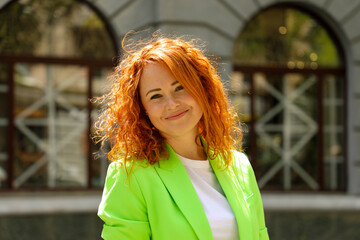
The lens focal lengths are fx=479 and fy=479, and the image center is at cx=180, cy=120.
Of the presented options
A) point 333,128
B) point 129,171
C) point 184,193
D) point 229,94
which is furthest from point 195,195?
point 333,128

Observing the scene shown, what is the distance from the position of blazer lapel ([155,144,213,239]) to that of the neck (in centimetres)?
9

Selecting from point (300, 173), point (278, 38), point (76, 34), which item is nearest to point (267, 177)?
point (300, 173)

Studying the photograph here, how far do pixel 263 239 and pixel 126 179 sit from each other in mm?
734

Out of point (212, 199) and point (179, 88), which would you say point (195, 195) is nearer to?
point (212, 199)

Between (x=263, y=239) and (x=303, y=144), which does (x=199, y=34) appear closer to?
(x=303, y=144)

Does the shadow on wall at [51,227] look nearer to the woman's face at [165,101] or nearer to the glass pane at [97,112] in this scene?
the glass pane at [97,112]

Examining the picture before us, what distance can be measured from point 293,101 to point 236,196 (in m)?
5.58

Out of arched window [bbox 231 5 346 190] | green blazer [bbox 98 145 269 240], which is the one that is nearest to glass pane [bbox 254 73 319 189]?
arched window [bbox 231 5 346 190]

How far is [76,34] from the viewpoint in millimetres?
6887

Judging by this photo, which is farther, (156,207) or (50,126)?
(50,126)

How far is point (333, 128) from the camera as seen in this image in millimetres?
7496

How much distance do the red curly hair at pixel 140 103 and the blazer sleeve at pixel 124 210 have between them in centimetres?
12

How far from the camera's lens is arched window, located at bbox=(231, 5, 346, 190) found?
23.8ft

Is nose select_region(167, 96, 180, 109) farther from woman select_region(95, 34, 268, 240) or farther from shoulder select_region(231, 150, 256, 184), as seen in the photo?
shoulder select_region(231, 150, 256, 184)
